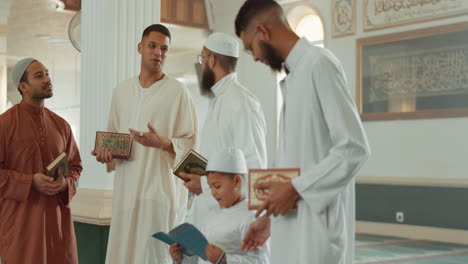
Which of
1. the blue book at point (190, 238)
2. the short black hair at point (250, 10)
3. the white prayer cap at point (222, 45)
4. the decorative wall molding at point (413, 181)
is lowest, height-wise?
the decorative wall molding at point (413, 181)

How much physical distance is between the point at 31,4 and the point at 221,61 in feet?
22.3

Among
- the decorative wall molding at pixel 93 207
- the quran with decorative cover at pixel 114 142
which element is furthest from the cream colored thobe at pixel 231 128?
the decorative wall molding at pixel 93 207

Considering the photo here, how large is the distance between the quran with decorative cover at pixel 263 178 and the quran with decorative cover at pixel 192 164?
1101mm

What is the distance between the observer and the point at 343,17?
11.6 meters

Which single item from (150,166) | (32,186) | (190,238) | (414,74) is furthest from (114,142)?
(414,74)

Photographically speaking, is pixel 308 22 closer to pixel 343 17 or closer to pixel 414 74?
pixel 343 17

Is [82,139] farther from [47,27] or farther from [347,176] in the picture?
[47,27]

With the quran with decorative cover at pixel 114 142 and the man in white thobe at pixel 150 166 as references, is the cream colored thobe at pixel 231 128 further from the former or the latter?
the quran with decorative cover at pixel 114 142

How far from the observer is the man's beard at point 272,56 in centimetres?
245

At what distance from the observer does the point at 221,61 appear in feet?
Result: 12.1

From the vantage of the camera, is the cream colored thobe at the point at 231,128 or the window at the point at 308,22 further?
the window at the point at 308,22

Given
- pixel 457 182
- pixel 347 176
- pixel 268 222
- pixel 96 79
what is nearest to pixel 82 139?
pixel 96 79

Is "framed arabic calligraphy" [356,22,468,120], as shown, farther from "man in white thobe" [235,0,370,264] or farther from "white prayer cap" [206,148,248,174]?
"man in white thobe" [235,0,370,264]

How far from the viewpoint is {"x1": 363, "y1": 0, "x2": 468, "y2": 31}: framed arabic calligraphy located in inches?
397
